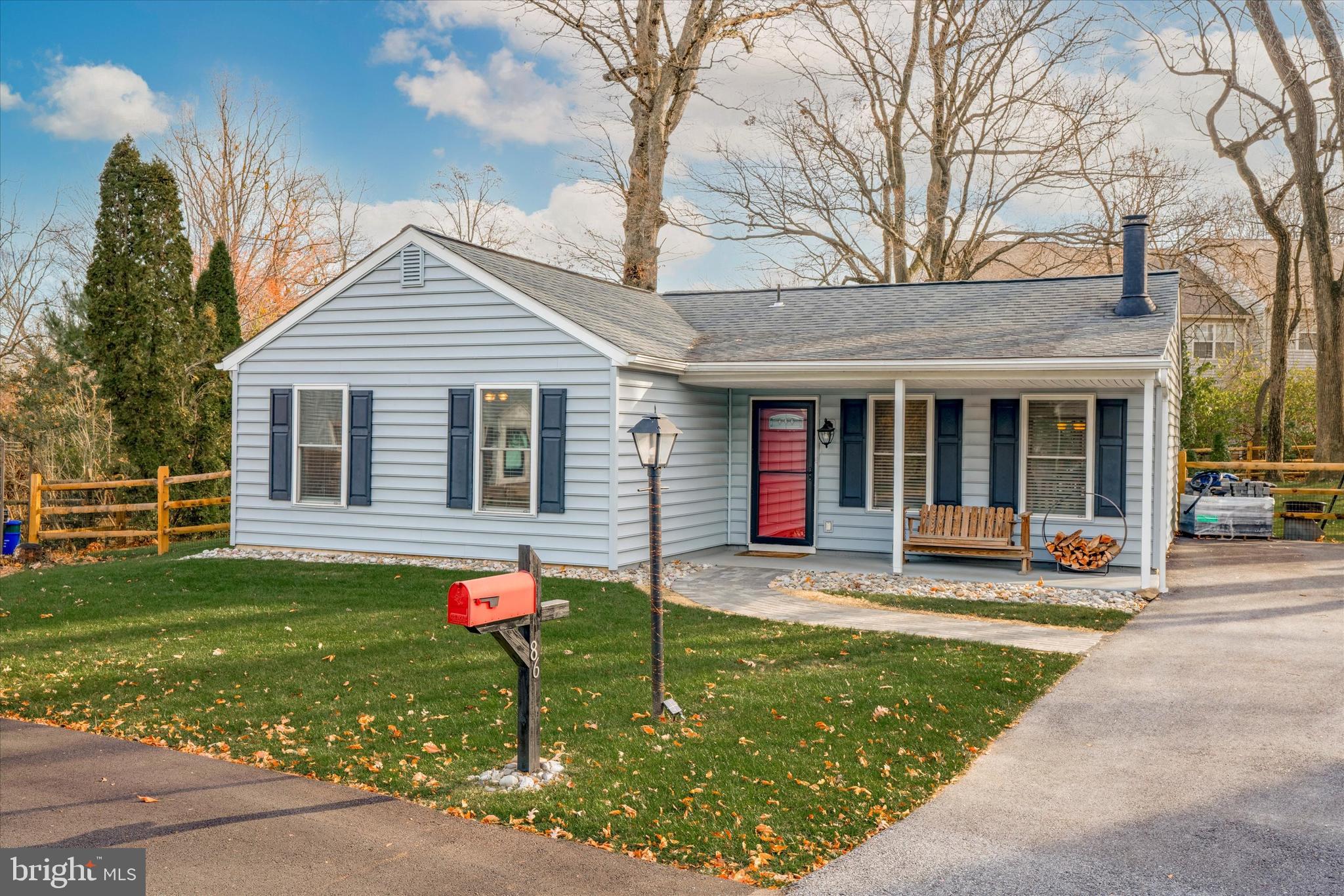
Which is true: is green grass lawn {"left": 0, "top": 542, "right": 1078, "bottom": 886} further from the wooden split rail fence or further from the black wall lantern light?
the black wall lantern light

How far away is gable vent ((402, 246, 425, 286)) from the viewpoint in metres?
12.3

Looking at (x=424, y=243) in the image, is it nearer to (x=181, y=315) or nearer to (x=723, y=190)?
(x=181, y=315)

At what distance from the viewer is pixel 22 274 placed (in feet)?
71.1

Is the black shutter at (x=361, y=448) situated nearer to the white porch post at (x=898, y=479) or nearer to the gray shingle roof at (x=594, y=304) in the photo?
the gray shingle roof at (x=594, y=304)


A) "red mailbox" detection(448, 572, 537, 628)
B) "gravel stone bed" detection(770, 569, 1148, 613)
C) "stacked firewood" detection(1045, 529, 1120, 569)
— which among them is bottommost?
"gravel stone bed" detection(770, 569, 1148, 613)

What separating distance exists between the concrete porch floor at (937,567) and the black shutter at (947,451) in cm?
86

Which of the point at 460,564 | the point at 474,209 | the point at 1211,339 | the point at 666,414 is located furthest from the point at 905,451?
the point at 1211,339

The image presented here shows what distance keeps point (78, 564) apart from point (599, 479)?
7358 millimetres

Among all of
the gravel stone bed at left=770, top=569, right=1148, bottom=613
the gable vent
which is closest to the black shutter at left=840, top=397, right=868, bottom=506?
the gravel stone bed at left=770, top=569, right=1148, bottom=613

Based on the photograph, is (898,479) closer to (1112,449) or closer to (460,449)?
(1112,449)

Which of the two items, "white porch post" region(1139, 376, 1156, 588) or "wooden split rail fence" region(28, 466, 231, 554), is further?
"wooden split rail fence" region(28, 466, 231, 554)

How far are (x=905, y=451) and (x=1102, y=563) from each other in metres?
2.74

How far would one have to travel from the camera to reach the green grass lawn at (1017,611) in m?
9.11

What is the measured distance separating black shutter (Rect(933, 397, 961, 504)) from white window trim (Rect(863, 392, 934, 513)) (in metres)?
0.06
